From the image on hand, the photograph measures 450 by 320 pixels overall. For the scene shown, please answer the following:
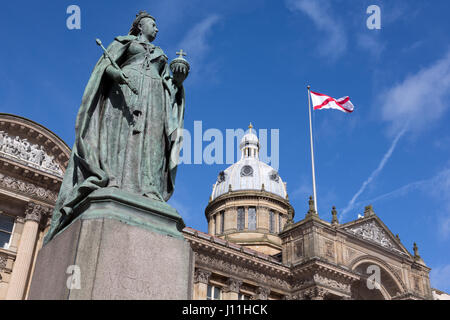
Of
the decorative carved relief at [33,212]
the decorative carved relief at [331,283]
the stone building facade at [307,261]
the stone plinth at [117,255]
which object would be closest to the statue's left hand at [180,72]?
the stone plinth at [117,255]

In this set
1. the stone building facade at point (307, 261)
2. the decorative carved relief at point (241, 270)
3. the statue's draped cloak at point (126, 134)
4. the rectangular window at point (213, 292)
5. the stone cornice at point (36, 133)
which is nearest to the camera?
the statue's draped cloak at point (126, 134)

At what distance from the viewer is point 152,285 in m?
4.64

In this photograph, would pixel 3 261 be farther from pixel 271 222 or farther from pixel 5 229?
pixel 271 222

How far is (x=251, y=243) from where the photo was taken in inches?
1900

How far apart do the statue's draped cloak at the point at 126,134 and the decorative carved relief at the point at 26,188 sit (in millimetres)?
23756

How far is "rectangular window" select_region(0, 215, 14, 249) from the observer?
27.2 metres

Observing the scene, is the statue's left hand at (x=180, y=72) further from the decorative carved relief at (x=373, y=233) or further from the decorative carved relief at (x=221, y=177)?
the decorative carved relief at (x=221, y=177)

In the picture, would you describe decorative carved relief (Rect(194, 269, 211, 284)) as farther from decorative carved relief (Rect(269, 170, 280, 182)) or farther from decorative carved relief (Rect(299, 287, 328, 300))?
decorative carved relief (Rect(269, 170, 280, 182))

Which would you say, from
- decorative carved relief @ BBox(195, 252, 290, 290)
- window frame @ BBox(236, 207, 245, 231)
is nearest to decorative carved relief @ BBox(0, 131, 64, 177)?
decorative carved relief @ BBox(195, 252, 290, 290)

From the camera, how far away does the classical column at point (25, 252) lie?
2539 centimetres

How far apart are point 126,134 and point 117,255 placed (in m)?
1.64

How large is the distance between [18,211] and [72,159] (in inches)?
963

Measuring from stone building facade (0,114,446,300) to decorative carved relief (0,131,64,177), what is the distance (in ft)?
0.18

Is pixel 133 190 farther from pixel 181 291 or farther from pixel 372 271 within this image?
pixel 372 271
